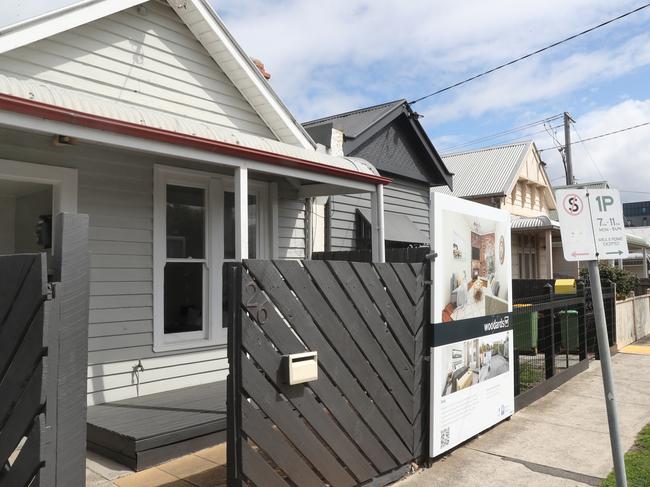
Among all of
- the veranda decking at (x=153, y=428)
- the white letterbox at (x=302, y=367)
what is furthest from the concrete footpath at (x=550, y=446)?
the veranda decking at (x=153, y=428)

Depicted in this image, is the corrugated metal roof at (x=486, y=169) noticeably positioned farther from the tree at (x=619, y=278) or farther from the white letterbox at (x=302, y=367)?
the white letterbox at (x=302, y=367)

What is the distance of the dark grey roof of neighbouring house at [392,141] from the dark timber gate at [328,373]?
19.1 feet

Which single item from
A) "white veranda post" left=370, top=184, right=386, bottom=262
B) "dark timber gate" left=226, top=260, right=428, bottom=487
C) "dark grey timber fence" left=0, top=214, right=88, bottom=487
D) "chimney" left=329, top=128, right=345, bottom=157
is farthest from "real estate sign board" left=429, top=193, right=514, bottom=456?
"chimney" left=329, top=128, right=345, bottom=157

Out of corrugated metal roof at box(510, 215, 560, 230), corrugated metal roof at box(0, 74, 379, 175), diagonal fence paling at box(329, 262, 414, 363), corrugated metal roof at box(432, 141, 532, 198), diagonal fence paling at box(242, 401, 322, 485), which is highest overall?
corrugated metal roof at box(432, 141, 532, 198)

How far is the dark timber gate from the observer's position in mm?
3100

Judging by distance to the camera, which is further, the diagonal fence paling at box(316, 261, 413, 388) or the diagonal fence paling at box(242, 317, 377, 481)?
the diagonal fence paling at box(316, 261, 413, 388)

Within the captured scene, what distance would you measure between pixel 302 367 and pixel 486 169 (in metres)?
23.0

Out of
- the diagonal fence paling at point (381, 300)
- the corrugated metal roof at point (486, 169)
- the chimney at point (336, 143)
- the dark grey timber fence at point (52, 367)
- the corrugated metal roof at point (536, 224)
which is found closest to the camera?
the dark grey timber fence at point (52, 367)

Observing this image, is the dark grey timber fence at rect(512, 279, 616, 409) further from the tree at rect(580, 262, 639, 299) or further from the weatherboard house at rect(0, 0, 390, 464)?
the tree at rect(580, 262, 639, 299)

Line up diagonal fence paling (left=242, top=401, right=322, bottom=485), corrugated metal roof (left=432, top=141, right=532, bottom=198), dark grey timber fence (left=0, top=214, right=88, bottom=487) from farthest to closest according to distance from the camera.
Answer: corrugated metal roof (left=432, top=141, right=532, bottom=198)
diagonal fence paling (left=242, top=401, right=322, bottom=485)
dark grey timber fence (left=0, top=214, right=88, bottom=487)

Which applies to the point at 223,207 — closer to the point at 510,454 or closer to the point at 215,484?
the point at 215,484

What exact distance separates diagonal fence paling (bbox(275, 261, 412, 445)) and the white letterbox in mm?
235

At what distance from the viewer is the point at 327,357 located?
358cm

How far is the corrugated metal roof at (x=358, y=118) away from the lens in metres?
10.1
